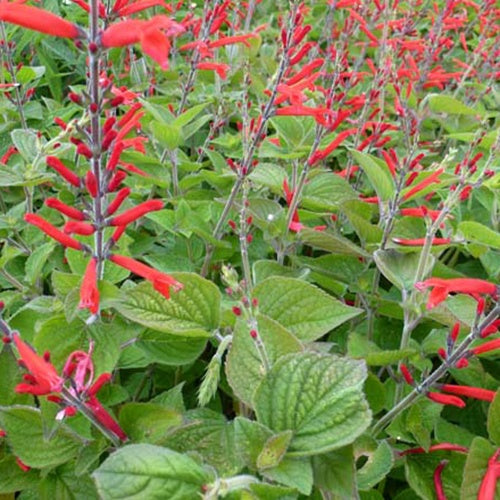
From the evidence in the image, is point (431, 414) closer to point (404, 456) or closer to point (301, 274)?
point (404, 456)

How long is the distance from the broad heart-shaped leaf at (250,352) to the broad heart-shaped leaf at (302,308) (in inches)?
8.3

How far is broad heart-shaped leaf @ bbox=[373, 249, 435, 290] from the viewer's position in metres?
1.90

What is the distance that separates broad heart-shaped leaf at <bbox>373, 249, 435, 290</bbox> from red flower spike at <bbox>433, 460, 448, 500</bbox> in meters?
0.49

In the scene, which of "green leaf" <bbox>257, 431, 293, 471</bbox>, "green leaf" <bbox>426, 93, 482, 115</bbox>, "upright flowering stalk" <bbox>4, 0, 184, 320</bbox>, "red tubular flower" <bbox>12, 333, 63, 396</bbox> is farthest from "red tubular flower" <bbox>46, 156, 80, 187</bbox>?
"green leaf" <bbox>426, 93, 482, 115</bbox>

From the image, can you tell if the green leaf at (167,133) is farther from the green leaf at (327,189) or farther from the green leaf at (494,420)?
the green leaf at (494,420)

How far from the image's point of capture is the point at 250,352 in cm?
154

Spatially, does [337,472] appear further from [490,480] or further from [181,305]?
[181,305]

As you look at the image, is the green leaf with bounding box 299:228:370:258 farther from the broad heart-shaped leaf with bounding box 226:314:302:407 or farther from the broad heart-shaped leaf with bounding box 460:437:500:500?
the broad heart-shaped leaf with bounding box 460:437:500:500

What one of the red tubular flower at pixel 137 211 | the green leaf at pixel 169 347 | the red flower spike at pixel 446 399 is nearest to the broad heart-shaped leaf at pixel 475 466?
the red flower spike at pixel 446 399

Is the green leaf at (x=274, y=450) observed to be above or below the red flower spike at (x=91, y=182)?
below

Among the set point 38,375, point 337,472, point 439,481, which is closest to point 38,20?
point 38,375

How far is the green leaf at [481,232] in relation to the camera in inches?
75.8

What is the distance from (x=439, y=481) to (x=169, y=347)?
0.81m

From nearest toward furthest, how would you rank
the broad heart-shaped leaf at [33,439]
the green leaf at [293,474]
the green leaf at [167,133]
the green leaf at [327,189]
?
the green leaf at [293,474] → the broad heart-shaped leaf at [33,439] → the green leaf at [167,133] → the green leaf at [327,189]
